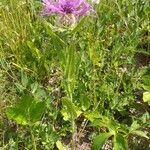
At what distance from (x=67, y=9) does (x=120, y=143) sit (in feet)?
1.61

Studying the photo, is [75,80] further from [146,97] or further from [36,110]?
[146,97]

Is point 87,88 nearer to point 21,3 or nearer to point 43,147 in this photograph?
point 43,147

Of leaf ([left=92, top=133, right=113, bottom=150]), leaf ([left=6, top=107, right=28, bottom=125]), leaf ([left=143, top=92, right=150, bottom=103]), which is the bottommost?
leaf ([left=92, top=133, right=113, bottom=150])

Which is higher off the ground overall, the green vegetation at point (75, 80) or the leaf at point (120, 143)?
the green vegetation at point (75, 80)

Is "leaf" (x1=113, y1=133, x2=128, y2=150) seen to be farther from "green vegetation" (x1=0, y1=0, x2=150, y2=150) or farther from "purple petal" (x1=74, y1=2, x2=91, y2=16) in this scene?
"purple petal" (x1=74, y1=2, x2=91, y2=16)

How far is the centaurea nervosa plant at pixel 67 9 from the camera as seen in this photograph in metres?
1.38

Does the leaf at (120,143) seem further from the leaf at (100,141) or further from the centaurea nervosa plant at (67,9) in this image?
the centaurea nervosa plant at (67,9)

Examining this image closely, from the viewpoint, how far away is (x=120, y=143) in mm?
1467

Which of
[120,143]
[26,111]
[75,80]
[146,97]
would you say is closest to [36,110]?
[26,111]

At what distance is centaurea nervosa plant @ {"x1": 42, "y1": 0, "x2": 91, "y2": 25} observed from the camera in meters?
1.38

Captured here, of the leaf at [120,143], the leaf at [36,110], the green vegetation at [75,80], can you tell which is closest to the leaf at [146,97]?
the green vegetation at [75,80]

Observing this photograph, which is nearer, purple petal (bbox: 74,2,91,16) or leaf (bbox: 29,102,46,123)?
purple petal (bbox: 74,2,91,16)

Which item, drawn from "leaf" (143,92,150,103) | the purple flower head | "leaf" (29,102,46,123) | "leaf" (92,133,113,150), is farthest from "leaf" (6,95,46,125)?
"leaf" (143,92,150,103)

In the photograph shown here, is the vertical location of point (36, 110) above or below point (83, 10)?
below
